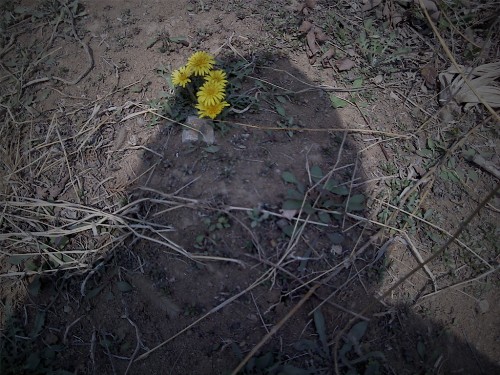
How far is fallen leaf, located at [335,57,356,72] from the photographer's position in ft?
8.11

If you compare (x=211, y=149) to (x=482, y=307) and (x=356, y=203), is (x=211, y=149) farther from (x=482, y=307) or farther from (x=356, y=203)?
(x=482, y=307)

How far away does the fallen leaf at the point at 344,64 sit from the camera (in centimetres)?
247

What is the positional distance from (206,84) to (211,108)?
0.15 m

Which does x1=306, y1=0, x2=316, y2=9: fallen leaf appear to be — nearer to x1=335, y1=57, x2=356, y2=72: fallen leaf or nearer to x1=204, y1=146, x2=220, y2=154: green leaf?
x1=335, y1=57, x2=356, y2=72: fallen leaf

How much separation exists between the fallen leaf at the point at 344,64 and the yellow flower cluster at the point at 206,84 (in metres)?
0.84

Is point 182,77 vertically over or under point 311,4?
under

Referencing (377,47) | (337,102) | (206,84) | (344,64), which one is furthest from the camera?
(377,47)

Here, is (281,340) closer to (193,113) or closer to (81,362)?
(81,362)

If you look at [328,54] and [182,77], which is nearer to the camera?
[182,77]

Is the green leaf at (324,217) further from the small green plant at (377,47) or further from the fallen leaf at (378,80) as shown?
the small green plant at (377,47)

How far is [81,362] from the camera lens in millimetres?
1817

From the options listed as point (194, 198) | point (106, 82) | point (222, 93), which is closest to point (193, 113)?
point (222, 93)

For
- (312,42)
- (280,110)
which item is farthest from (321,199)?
(312,42)

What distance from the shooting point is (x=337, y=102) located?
236 cm
